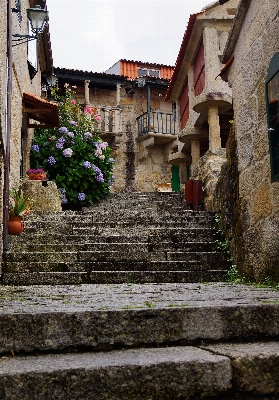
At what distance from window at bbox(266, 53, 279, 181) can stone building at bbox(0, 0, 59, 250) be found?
3.14m

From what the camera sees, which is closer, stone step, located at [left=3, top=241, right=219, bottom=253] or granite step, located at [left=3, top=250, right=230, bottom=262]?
granite step, located at [left=3, top=250, right=230, bottom=262]

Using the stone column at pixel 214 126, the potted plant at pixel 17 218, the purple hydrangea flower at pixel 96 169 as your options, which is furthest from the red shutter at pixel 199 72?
the potted plant at pixel 17 218

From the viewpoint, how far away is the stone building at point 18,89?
243 inches

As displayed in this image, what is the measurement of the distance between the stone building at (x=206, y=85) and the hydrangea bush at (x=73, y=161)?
7.39 ft

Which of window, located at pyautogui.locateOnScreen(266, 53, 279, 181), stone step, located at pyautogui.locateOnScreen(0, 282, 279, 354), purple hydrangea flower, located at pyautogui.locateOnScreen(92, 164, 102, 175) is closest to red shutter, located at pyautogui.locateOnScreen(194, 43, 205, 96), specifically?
purple hydrangea flower, located at pyautogui.locateOnScreen(92, 164, 102, 175)

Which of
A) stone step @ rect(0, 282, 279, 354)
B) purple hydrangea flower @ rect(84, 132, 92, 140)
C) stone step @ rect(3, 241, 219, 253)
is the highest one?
purple hydrangea flower @ rect(84, 132, 92, 140)

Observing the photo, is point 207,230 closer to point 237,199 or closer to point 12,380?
point 237,199

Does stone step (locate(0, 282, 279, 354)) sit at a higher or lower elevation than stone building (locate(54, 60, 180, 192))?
lower

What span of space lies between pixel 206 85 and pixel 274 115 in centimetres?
839

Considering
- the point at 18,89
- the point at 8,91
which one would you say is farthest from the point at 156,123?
the point at 8,91

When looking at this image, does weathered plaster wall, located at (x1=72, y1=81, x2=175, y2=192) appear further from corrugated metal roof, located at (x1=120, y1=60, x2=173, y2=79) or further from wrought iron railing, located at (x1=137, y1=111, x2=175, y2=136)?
corrugated metal roof, located at (x1=120, y1=60, x2=173, y2=79)

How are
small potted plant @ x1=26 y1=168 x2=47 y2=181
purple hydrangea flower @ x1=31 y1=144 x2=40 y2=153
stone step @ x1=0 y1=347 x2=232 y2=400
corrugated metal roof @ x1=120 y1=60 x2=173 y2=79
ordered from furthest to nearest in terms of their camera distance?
1. corrugated metal roof @ x1=120 y1=60 x2=173 y2=79
2. purple hydrangea flower @ x1=31 y1=144 x2=40 y2=153
3. small potted plant @ x1=26 y1=168 x2=47 y2=181
4. stone step @ x1=0 y1=347 x2=232 y2=400

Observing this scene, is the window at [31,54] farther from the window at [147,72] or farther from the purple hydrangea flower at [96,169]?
the window at [147,72]

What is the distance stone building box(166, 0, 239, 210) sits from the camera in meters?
10.1
